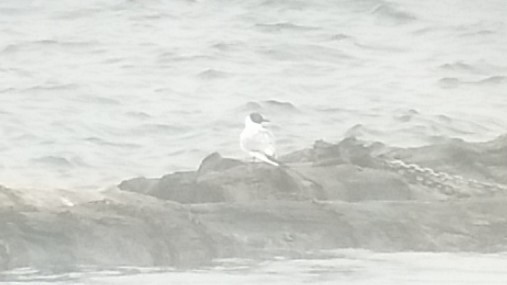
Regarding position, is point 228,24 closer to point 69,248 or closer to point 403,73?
point 403,73

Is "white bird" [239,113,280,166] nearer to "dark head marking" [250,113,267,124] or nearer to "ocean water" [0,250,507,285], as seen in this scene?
"dark head marking" [250,113,267,124]

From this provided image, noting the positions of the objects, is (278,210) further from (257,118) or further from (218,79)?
(218,79)

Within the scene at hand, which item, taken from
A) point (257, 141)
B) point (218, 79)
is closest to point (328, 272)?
point (257, 141)

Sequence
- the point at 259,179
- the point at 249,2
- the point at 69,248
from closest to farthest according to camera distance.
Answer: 1. the point at 69,248
2. the point at 259,179
3. the point at 249,2

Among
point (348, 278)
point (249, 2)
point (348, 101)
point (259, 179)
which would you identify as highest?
point (249, 2)

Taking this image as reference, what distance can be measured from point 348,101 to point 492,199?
372 millimetres

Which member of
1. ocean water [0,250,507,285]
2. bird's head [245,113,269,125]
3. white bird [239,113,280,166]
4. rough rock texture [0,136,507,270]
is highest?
bird's head [245,113,269,125]

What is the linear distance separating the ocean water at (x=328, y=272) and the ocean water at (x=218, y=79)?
0.21 meters

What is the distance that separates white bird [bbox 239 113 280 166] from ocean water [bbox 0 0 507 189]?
22mm

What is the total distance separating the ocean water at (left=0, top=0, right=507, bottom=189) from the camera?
7.66ft

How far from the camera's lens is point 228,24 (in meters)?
2.47

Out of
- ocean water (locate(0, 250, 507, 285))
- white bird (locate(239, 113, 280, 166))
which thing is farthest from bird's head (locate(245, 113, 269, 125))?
ocean water (locate(0, 250, 507, 285))

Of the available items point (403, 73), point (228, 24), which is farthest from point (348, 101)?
point (228, 24)

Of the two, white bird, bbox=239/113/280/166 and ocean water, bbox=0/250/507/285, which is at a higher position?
white bird, bbox=239/113/280/166
